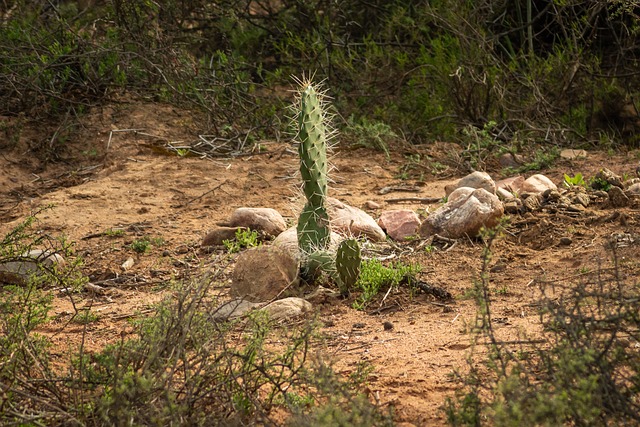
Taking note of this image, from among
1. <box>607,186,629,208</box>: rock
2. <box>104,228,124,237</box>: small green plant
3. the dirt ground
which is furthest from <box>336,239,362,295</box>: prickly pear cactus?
<box>104,228,124,237</box>: small green plant

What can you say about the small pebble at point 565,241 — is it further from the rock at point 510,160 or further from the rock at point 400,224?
the rock at point 510,160

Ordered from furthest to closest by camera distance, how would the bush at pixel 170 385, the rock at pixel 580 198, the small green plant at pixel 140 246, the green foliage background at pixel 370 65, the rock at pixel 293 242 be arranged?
the green foliage background at pixel 370 65 < the small green plant at pixel 140 246 < the rock at pixel 580 198 < the rock at pixel 293 242 < the bush at pixel 170 385

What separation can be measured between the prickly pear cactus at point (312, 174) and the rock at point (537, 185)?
1.78 meters

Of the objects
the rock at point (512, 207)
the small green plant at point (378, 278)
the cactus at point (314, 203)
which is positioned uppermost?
the cactus at point (314, 203)

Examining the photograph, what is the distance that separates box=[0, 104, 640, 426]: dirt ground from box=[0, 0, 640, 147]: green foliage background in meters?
0.38

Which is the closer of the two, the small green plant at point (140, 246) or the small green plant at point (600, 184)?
the small green plant at point (140, 246)

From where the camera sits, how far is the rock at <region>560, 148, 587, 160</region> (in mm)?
6902

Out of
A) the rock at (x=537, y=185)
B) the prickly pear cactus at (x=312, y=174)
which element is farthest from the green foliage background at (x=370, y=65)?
the prickly pear cactus at (x=312, y=174)

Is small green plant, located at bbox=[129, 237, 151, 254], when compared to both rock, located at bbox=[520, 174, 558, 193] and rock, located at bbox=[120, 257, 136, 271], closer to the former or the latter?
rock, located at bbox=[120, 257, 136, 271]

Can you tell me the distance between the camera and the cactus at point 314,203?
14.9 feet

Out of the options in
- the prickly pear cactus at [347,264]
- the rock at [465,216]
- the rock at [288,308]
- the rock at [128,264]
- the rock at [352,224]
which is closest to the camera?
the rock at [288,308]

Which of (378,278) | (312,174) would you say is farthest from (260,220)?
(378,278)

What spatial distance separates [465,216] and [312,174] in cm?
105

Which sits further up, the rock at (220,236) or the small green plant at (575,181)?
the small green plant at (575,181)
